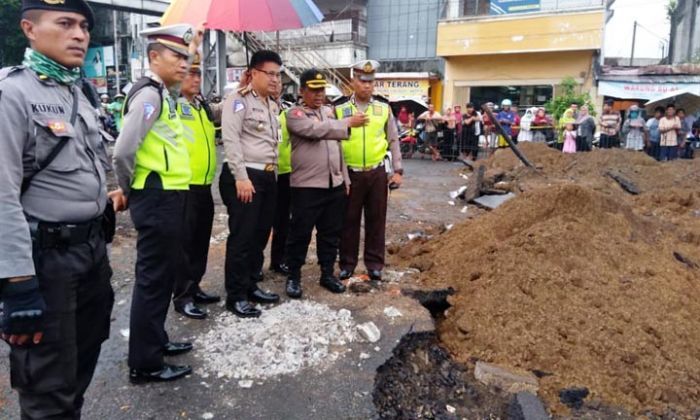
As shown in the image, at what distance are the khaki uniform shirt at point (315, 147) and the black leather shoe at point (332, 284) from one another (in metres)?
0.82

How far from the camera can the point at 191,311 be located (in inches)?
163

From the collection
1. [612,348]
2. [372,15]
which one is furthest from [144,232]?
[372,15]

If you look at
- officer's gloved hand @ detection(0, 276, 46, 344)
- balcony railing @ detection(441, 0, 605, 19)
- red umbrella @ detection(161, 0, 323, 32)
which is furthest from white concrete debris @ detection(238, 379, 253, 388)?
balcony railing @ detection(441, 0, 605, 19)

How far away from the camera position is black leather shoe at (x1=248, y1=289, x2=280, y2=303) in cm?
445

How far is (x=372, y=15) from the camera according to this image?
25.2 meters

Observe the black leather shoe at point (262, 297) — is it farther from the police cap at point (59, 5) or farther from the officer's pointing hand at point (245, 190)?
the police cap at point (59, 5)

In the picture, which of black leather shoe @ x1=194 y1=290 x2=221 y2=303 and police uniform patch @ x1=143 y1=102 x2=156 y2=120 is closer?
police uniform patch @ x1=143 y1=102 x2=156 y2=120

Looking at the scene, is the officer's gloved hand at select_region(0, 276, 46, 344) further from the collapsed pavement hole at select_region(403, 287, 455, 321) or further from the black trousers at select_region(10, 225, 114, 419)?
the collapsed pavement hole at select_region(403, 287, 455, 321)

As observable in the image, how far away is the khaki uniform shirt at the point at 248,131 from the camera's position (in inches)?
156

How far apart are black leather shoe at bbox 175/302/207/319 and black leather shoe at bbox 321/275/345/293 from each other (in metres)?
1.08

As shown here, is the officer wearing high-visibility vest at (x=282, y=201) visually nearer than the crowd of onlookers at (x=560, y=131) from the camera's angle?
Yes

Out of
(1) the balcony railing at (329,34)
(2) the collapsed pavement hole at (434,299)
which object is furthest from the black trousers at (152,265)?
(1) the balcony railing at (329,34)

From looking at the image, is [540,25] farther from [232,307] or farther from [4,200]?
[4,200]

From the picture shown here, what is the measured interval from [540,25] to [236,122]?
19033 mm
